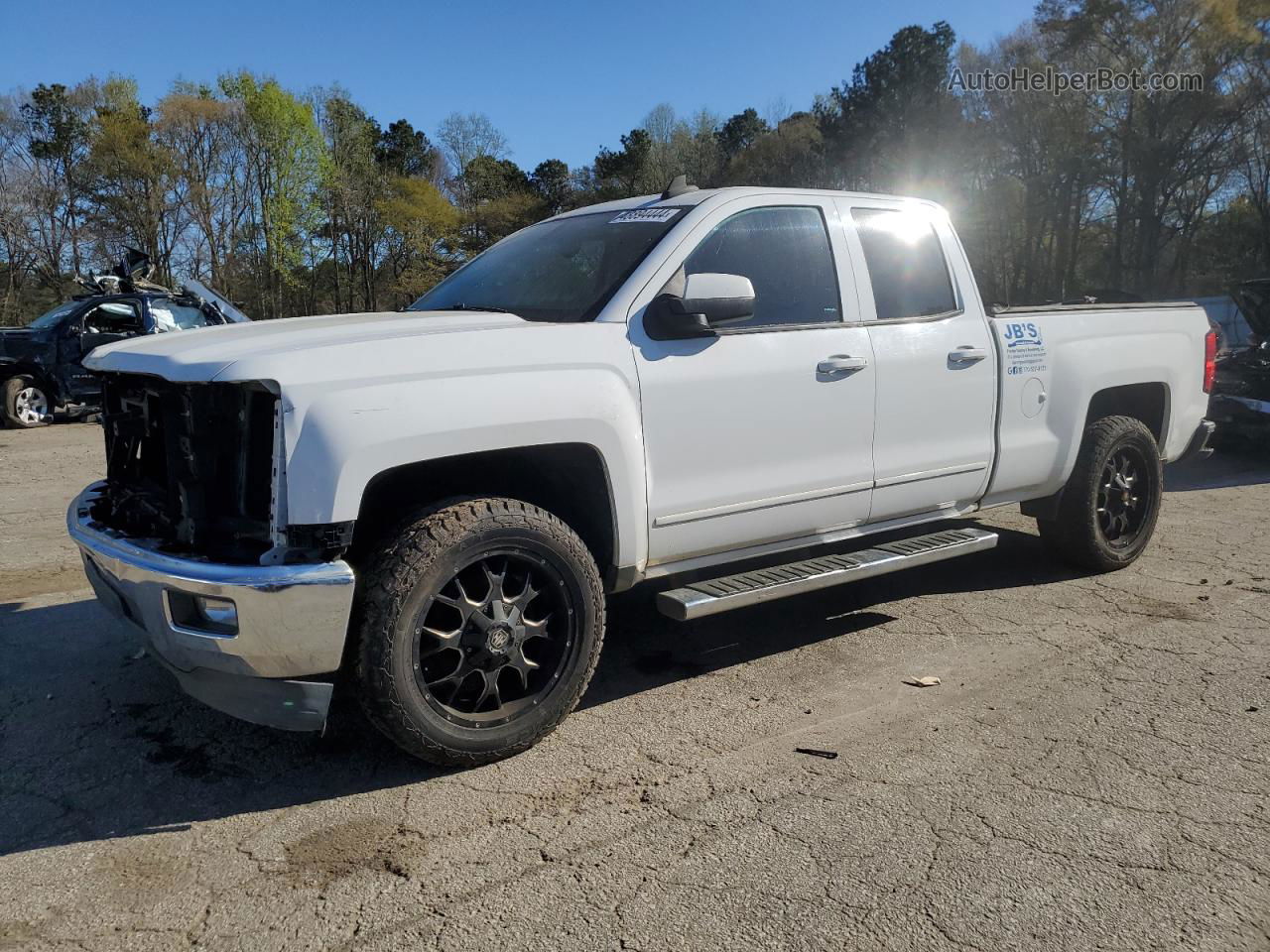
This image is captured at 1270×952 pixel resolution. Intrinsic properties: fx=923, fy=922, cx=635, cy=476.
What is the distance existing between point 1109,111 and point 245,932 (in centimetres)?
4086

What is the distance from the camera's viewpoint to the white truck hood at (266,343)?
2730 mm

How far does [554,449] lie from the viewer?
129 inches

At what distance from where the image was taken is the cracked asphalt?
2.31 metres

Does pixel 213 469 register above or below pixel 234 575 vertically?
above

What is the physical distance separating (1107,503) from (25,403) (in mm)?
14567

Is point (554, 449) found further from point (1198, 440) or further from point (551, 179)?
point (551, 179)

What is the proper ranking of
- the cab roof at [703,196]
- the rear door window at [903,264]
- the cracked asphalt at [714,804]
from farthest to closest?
the rear door window at [903,264], the cab roof at [703,196], the cracked asphalt at [714,804]

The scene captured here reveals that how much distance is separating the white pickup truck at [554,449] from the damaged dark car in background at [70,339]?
10.8 meters

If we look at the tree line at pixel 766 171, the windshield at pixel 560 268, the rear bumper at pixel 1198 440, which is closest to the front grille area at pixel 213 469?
the windshield at pixel 560 268

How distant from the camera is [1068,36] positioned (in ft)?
113

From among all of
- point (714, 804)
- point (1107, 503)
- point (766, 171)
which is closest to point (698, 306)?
point (714, 804)

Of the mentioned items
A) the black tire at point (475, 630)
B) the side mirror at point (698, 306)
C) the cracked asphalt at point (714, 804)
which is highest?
the side mirror at point (698, 306)

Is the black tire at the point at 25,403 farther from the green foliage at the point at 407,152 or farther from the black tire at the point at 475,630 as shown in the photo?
the green foliage at the point at 407,152

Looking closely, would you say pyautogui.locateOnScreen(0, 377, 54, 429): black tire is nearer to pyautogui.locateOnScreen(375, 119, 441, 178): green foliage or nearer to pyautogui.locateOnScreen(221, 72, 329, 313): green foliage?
pyautogui.locateOnScreen(221, 72, 329, 313): green foliage
